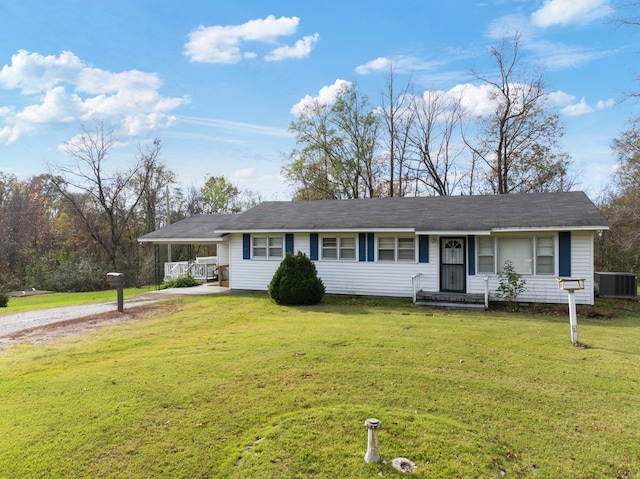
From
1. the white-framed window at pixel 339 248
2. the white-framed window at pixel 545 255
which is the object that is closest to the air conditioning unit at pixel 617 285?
the white-framed window at pixel 545 255

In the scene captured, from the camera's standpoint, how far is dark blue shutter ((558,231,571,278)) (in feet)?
39.6

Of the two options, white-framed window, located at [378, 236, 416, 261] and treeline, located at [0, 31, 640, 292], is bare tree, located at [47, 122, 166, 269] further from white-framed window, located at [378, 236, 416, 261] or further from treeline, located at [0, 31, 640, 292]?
white-framed window, located at [378, 236, 416, 261]

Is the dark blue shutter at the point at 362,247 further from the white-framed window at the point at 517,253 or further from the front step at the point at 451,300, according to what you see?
the white-framed window at the point at 517,253

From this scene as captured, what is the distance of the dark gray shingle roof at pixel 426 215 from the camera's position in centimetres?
1240

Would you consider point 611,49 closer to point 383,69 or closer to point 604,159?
point 604,159

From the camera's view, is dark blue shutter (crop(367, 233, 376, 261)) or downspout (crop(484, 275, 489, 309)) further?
dark blue shutter (crop(367, 233, 376, 261))

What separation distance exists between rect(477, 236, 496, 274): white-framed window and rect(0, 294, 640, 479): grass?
4758 mm

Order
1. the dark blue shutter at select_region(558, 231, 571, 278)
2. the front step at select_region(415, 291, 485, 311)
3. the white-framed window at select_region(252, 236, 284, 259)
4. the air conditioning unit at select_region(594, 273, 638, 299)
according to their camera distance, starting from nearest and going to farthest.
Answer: the dark blue shutter at select_region(558, 231, 571, 278), the front step at select_region(415, 291, 485, 311), the air conditioning unit at select_region(594, 273, 638, 299), the white-framed window at select_region(252, 236, 284, 259)

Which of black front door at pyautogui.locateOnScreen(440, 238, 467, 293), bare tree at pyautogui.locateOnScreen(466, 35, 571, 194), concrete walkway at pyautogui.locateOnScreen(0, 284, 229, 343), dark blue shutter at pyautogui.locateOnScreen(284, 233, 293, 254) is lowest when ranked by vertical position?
concrete walkway at pyautogui.locateOnScreen(0, 284, 229, 343)

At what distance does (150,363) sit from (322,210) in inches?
458

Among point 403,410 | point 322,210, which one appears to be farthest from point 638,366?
point 322,210

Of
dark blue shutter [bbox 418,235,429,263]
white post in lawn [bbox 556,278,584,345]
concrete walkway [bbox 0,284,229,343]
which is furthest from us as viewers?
dark blue shutter [bbox 418,235,429,263]

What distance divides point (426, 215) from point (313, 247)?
4.46m

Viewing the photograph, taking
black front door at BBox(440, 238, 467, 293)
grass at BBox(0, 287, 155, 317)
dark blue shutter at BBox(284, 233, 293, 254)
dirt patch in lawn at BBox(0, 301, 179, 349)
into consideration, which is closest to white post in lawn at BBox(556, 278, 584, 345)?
black front door at BBox(440, 238, 467, 293)
